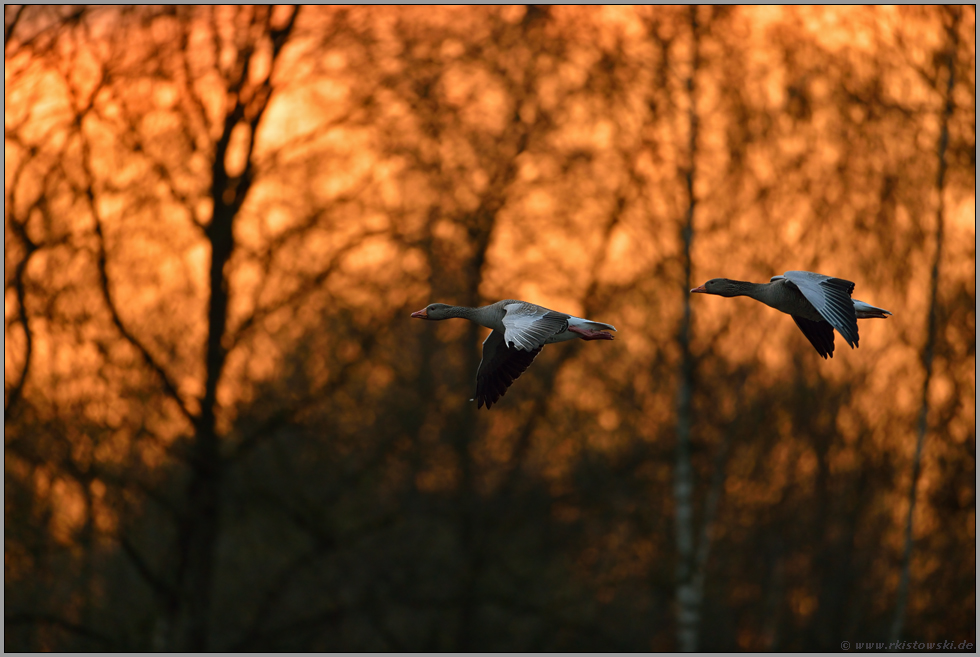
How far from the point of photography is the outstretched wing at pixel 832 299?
14.6 feet

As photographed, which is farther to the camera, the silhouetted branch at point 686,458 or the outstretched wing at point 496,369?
the silhouetted branch at point 686,458

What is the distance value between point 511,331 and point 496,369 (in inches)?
69.2

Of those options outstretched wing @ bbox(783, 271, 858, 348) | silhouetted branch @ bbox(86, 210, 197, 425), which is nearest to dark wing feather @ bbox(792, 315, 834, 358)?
outstretched wing @ bbox(783, 271, 858, 348)

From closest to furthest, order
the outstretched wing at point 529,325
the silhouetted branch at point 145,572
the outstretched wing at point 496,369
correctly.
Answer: the outstretched wing at point 529,325, the outstretched wing at point 496,369, the silhouetted branch at point 145,572

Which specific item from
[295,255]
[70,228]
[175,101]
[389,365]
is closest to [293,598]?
[389,365]

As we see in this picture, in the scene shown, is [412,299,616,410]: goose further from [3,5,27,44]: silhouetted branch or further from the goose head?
[3,5,27,44]: silhouetted branch

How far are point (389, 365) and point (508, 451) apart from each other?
7.08 feet

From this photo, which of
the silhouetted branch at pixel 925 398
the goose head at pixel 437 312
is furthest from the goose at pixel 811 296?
the silhouetted branch at pixel 925 398

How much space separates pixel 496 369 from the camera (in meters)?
6.52

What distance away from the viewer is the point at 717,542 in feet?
37.9

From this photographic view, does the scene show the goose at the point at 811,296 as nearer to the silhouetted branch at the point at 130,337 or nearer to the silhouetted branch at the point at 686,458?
the silhouetted branch at the point at 686,458

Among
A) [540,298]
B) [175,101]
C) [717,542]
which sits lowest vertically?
[717,542]

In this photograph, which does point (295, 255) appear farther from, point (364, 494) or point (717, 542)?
point (717, 542)

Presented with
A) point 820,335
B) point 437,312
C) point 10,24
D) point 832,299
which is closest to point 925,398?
point 820,335
